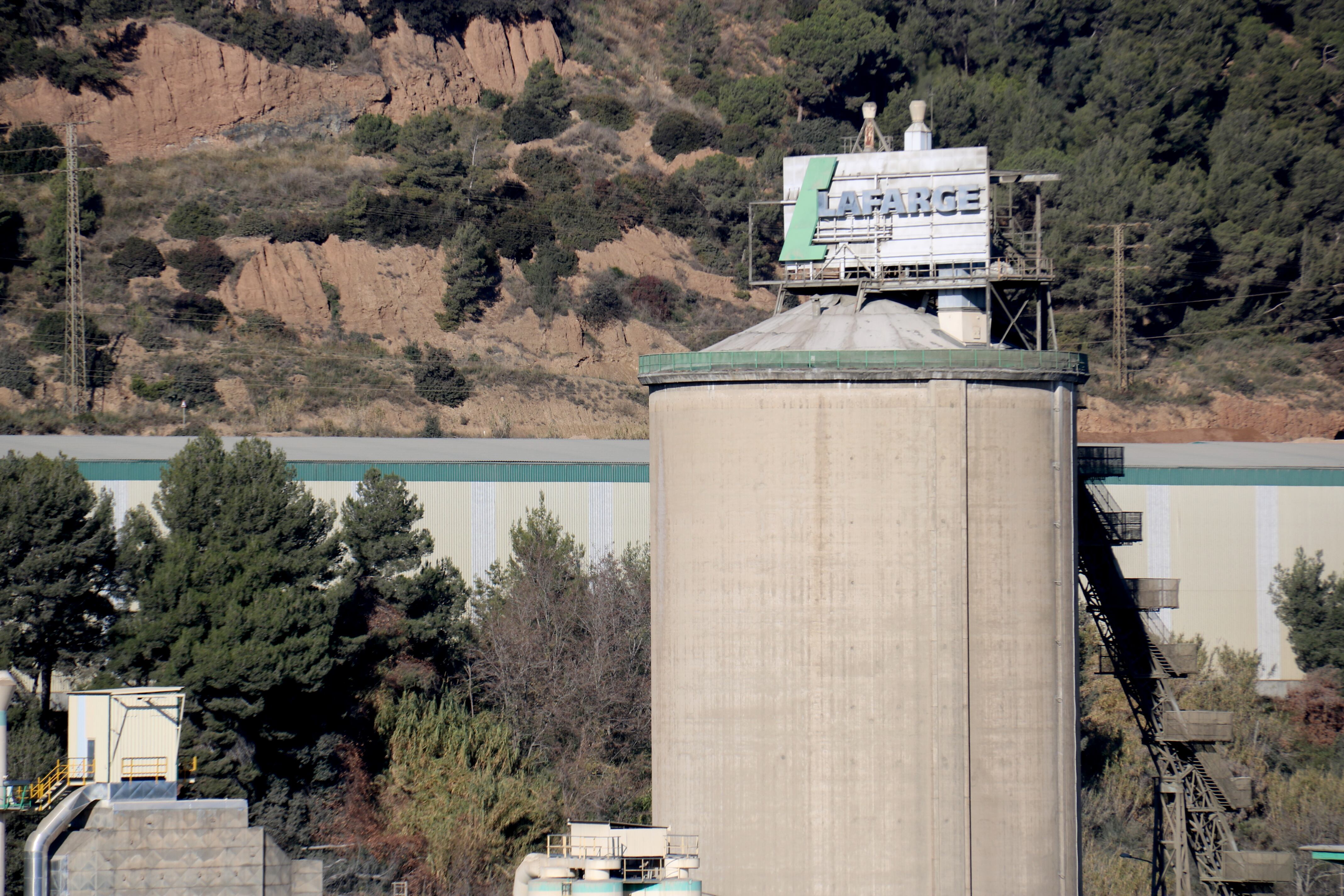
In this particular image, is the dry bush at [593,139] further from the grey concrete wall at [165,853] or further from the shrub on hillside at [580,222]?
the grey concrete wall at [165,853]

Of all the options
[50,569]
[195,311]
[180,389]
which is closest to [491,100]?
[195,311]

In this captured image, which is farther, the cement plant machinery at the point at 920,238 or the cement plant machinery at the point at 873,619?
the cement plant machinery at the point at 920,238

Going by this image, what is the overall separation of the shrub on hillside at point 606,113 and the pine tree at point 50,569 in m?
77.4

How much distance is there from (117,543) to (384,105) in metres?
72.2

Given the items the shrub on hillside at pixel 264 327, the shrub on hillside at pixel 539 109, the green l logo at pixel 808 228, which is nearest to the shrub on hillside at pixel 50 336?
the shrub on hillside at pixel 264 327

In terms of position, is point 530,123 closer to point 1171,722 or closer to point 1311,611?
point 1311,611

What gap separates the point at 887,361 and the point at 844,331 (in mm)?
1912

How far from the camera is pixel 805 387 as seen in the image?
3394 centimetres

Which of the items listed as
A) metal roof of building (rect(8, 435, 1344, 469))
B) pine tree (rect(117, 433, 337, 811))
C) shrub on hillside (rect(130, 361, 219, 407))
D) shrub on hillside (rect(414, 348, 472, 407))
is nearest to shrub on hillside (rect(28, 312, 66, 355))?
shrub on hillside (rect(130, 361, 219, 407))

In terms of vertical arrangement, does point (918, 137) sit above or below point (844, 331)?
above

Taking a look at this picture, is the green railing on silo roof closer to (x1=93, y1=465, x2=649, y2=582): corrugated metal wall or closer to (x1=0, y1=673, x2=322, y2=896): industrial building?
(x1=0, y1=673, x2=322, y2=896): industrial building

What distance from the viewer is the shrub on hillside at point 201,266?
9875 cm

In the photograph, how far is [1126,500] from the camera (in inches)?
2429

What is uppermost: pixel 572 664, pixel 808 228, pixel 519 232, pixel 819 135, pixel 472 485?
pixel 819 135
